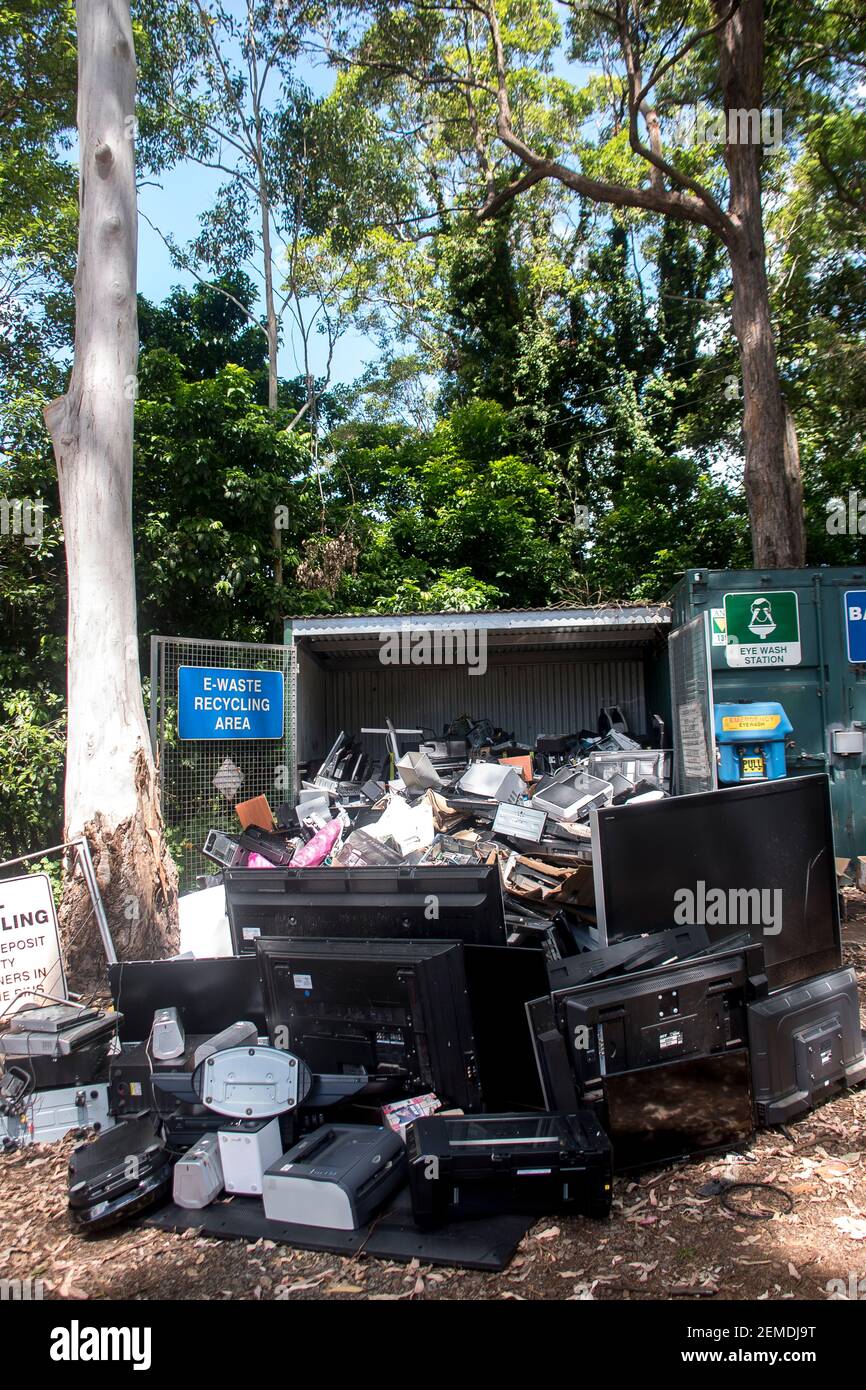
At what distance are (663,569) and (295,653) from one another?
884cm

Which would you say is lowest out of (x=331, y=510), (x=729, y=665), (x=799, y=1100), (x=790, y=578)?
(x=799, y=1100)

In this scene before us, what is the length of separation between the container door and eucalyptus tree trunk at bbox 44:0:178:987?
468cm

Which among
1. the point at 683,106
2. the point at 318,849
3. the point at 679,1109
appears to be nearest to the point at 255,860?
the point at 318,849

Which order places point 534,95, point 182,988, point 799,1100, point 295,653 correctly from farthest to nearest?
point 534,95
point 295,653
point 182,988
point 799,1100

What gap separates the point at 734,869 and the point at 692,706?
4605 millimetres

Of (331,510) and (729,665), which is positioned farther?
(331,510)

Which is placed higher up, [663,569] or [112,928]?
[663,569]

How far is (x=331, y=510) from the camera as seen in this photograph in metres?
14.6

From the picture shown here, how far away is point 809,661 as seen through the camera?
25.6ft

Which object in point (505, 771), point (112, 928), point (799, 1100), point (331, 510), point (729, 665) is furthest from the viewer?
point (331, 510)

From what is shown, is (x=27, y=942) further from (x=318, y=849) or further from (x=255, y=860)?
(x=255, y=860)

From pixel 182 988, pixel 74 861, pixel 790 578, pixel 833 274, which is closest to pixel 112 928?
pixel 74 861

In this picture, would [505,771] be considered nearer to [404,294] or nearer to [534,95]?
[404,294]

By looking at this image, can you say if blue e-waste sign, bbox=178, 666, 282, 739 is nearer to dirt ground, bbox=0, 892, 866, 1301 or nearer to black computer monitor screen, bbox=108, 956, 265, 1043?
black computer monitor screen, bbox=108, 956, 265, 1043
